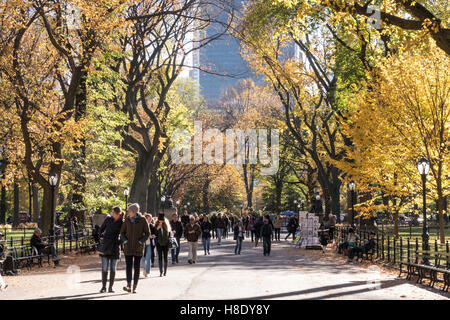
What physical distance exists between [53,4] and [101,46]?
248 centimetres

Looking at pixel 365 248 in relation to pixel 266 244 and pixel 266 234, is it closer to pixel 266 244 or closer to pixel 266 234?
pixel 266 234

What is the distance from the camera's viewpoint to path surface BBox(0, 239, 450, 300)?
11.6 m

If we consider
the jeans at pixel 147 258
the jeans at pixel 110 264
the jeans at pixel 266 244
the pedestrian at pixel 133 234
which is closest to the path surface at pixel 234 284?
the jeans at pixel 147 258

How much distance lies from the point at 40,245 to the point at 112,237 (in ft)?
31.2

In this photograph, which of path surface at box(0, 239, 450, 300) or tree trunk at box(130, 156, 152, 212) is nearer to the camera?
path surface at box(0, 239, 450, 300)

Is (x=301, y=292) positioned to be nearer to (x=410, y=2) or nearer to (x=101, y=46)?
(x=410, y=2)

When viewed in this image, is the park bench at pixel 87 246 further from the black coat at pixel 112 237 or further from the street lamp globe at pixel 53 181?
the black coat at pixel 112 237

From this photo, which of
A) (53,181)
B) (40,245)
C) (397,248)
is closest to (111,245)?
(40,245)

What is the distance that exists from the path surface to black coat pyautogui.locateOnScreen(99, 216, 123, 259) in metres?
0.84

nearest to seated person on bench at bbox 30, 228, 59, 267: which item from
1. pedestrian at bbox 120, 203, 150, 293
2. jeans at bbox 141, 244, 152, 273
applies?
jeans at bbox 141, 244, 152, 273

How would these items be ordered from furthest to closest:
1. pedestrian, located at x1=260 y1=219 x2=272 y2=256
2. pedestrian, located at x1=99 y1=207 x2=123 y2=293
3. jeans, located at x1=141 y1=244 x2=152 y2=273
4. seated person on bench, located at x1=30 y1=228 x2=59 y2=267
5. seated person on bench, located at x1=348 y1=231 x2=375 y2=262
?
pedestrian, located at x1=260 y1=219 x2=272 y2=256
seated person on bench, located at x1=348 y1=231 x2=375 y2=262
seated person on bench, located at x1=30 y1=228 x2=59 y2=267
jeans, located at x1=141 y1=244 x2=152 y2=273
pedestrian, located at x1=99 y1=207 x2=123 y2=293

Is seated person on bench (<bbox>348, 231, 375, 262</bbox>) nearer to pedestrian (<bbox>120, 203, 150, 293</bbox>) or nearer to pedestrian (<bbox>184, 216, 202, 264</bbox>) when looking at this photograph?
pedestrian (<bbox>184, 216, 202, 264</bbox>)

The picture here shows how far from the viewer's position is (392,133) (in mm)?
22891
